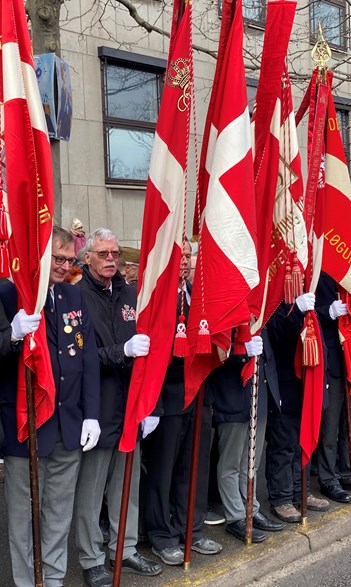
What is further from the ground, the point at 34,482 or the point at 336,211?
the point at 336,211

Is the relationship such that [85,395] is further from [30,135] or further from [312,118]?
[312,118]

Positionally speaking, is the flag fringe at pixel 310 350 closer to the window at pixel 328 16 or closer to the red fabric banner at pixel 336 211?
A: the red fabric banner at pixel 336 211

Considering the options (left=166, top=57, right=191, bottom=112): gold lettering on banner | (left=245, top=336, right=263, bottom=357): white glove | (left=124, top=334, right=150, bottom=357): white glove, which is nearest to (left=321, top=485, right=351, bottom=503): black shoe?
(left=245, top=336, right=263, bottom=357): white glove

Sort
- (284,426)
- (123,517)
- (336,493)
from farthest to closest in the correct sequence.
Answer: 1. (336,493)
2. (284,426)
3. (123,517)

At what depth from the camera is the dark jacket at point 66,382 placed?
11.1 ft

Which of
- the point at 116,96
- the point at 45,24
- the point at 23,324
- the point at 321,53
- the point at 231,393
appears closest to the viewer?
the point at 23,324

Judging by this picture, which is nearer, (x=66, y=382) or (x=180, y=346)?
(x=66, y=382)

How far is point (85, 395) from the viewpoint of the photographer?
11.7ft

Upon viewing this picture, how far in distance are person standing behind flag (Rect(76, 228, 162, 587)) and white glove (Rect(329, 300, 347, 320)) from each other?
1710mm

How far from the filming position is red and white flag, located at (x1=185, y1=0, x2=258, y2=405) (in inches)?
148

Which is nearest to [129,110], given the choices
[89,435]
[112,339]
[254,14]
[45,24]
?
[254,14]

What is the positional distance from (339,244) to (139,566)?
2626 millimetres

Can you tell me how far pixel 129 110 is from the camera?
32.9 feet

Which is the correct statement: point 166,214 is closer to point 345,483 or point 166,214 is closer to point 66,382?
point 66,382
